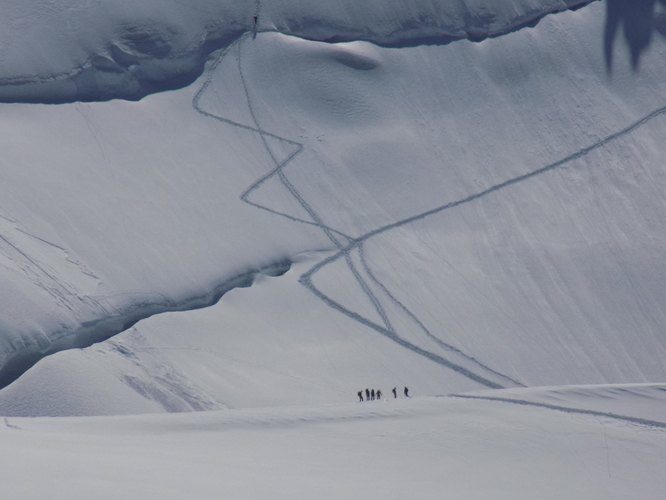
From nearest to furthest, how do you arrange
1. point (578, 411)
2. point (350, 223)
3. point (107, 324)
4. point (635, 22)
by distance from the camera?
point (578, 411) < point (107, 324) < point (350, 223) < point (635, 22)

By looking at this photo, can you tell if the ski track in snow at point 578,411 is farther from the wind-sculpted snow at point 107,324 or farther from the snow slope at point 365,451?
the wind-sculpted snow at point 107,324

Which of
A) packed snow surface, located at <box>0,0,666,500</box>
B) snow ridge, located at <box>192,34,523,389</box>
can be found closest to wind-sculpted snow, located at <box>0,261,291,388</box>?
packed snow surface, located at <box>0,0,666,500</box>

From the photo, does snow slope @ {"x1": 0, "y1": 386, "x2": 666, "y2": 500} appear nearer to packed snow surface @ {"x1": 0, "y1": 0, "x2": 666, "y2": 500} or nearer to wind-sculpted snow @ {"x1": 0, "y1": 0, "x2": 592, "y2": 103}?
packed snow surface @ {"x1": 0, "y1": 0, "x2": 666, "y2": 500}

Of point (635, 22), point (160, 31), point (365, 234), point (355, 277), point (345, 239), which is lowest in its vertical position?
point (355, 277)

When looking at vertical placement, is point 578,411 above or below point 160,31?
below

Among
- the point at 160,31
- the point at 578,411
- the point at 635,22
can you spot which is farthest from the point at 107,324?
the point at 635,22

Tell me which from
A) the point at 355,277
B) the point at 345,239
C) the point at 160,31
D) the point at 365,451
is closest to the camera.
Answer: the point at 365,451

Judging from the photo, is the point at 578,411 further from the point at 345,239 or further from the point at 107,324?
the point at 107,324

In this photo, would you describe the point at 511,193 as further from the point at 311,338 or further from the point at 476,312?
the point at 311,338
